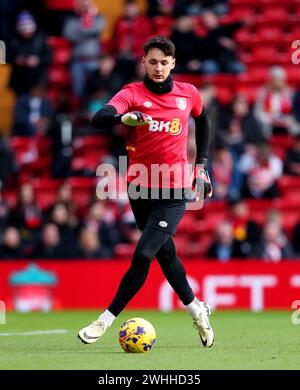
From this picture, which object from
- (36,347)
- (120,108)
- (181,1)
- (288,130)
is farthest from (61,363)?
(181,1)

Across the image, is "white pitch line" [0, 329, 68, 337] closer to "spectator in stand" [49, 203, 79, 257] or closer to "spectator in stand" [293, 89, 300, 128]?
"spectator in stand" [49, 203, 79, 257]

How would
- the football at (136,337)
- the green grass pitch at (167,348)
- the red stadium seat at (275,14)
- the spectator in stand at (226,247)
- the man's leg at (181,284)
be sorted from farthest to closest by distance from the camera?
1. the red stadium seat at (275,14)
2. the spectator in stand at (226,247)
3. the man's leg at (181,284)
4. the football at (136,337)
5. the green grass pitch at (167,348)

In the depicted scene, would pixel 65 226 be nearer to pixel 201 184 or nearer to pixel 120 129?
pixel 120 129

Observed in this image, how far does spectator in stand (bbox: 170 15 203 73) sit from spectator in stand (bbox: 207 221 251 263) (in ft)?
13.6

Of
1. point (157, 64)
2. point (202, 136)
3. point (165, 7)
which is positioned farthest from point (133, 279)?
point (165, 7)

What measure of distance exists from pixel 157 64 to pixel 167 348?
2394 millimetres

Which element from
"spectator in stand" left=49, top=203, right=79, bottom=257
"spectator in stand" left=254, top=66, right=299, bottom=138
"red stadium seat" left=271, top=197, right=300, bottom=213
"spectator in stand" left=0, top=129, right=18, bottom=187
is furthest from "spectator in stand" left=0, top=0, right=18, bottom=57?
"red stadium seat" left=271, top=197, right=300, bottom=213

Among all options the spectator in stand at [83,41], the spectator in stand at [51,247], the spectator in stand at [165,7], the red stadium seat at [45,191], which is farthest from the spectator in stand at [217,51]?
the spectator in stand at [51,247]

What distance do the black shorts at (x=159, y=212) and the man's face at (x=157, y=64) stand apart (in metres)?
1.02

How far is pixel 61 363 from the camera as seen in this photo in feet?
28.2

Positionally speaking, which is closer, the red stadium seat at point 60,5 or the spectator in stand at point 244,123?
the spectator in stand at point 244,123

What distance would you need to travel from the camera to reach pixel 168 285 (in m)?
16.6

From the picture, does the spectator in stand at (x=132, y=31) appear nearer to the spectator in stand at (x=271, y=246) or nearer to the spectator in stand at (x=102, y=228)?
the spectator in stand at (x=102, y=228)

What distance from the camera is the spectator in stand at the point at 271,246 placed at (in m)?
17.0
